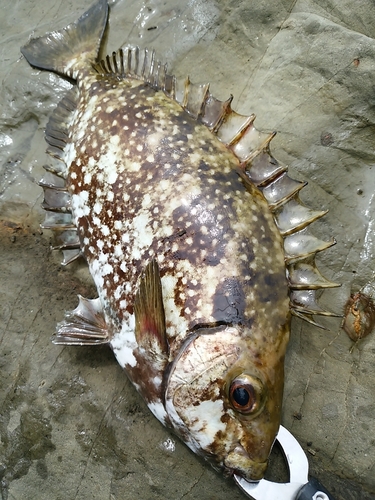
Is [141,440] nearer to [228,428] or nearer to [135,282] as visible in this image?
[228,428]

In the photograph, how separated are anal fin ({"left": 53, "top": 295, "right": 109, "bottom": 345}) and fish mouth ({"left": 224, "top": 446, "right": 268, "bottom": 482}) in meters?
1.17

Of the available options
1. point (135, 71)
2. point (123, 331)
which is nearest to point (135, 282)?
point (123, 331)

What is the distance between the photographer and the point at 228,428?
2525 mm

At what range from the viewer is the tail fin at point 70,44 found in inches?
148

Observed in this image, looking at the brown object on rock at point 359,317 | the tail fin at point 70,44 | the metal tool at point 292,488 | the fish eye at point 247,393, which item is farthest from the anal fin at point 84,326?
the tail fin at point 70,44

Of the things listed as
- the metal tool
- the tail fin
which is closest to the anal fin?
the metal tool

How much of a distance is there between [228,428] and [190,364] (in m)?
0.42

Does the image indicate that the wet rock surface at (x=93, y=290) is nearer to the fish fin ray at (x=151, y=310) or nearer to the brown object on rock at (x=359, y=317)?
the brown object on rock at (x=359, y=317)

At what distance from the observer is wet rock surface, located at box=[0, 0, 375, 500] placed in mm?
3102

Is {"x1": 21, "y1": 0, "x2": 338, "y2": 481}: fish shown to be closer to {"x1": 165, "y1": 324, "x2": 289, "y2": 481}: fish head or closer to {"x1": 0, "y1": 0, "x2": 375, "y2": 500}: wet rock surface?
{"x1": 165, "y1": 324, "x2": 289, "y2": 481}: fish head

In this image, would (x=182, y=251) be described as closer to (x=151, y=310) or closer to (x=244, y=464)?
(x=151, y=310)

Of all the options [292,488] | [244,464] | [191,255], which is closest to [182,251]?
[191,255]

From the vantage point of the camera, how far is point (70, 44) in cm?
379

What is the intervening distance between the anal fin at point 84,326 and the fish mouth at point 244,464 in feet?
3.84
